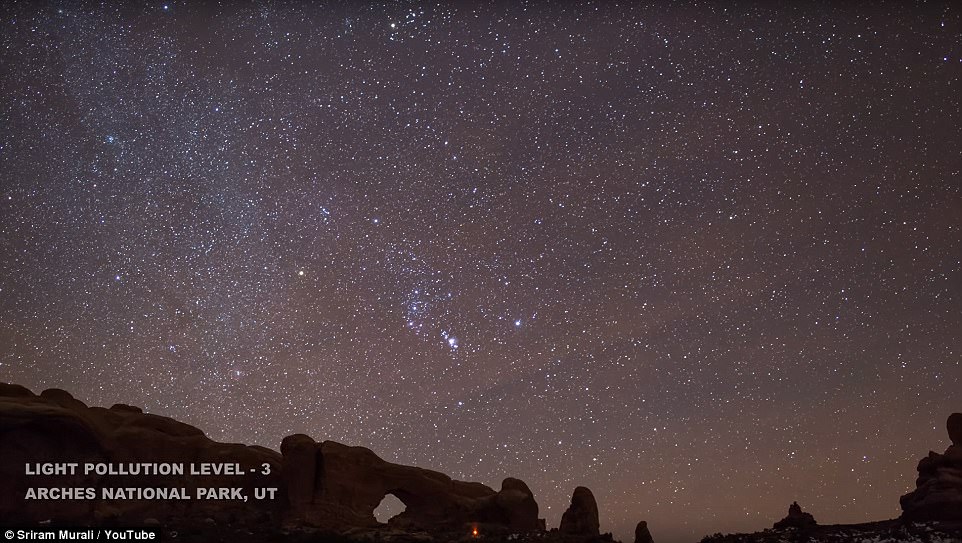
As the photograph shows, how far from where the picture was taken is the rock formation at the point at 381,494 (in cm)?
3859

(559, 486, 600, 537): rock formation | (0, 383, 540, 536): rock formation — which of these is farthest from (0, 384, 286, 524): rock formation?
(559, 486, 600, 537): rock formation

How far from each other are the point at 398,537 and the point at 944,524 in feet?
110

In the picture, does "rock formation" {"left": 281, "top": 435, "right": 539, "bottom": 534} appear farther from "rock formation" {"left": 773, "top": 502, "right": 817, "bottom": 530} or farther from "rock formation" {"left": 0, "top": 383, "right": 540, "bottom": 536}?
"rock formation" {"left": 773, "top": 502, "right": 817, "bottom": 530}

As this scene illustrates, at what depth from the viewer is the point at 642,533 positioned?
35.8 metres

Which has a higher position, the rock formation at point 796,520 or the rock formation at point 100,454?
the rock formation at point 100,454

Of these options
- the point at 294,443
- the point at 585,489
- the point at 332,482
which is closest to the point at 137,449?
the point at 294,443

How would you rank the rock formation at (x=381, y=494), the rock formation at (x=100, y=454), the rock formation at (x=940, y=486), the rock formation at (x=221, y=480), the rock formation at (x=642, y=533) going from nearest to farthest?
the rock formation at (x=100, y=454) < the rock formation at (x=221, y=480) < the rock formation at (x=642, y=533) < the rock formation at (x=381, y=494) < the rock formation at (x=940, y=486)

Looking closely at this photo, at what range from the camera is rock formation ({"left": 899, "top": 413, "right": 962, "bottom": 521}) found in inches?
1666

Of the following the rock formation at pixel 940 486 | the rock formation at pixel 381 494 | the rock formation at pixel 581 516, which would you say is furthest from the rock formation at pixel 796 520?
the rock formation at pixel 381 494

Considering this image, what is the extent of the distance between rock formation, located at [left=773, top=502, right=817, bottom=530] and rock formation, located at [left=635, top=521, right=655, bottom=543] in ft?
43.8

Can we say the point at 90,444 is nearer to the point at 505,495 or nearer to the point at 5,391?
the point at 5,391

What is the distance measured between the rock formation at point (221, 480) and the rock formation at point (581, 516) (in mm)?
556

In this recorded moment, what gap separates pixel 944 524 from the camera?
1574 inches

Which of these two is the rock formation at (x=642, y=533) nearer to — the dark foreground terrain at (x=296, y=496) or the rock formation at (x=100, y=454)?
the dark foreground terrain at (x=296, y=496)
